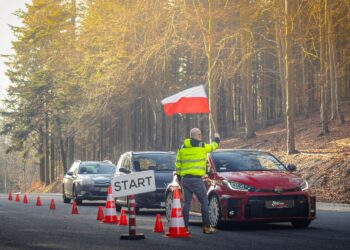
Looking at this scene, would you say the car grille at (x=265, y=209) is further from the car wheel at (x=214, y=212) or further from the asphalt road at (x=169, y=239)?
the car wheel at (x=214, y=212)

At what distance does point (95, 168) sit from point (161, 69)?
18594mm

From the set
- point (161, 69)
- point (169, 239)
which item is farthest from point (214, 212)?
point (161, 69)

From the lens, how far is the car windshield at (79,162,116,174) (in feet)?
97.3

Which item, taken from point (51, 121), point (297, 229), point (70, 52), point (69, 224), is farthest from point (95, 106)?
point (297, 229)

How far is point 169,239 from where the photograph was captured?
1381 cm

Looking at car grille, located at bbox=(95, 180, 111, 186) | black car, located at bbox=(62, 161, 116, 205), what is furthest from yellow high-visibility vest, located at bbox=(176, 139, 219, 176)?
car grille, located at bbox=(95, 180, 111, 186)

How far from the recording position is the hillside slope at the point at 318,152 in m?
26.4

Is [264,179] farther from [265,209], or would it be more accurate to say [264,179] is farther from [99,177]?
[99,177]

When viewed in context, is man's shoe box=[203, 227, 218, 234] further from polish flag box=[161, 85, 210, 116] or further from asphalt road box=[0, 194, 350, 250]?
polish flag box=[161, 85, 210, 116]

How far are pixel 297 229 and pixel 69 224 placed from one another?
5.40 meters

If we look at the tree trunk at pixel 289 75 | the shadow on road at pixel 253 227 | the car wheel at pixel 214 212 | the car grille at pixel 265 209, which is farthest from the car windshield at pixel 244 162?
the tree trunk at pixel 289 75

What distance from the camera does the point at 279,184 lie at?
15.2 metres

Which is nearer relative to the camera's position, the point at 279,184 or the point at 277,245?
the point at 277,245

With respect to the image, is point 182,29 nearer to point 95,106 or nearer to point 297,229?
point 95,106
